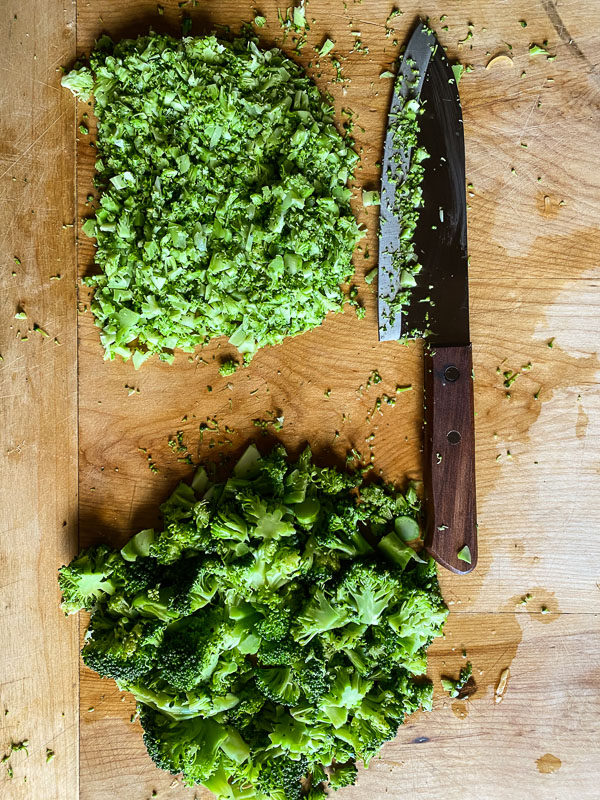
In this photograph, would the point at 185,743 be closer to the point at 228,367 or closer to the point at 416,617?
the point at 416,617

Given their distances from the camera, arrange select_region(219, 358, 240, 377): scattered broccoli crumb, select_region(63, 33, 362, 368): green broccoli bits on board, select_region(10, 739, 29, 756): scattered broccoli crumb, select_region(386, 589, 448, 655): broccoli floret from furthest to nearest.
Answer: select_region(10, 739, 29, 756): scattered broccoli crumb → select_region(219, 358, 240, 377): scattered broccoli crumb → select_region(386, 589, 448, 655): broccoli floret → select_region(63, 33, 362, 368): green broccoli bits on board

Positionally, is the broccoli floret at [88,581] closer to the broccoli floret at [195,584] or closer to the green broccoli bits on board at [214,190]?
the broccoli floret at [195,584]

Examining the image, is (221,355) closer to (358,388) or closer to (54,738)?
(358,388)

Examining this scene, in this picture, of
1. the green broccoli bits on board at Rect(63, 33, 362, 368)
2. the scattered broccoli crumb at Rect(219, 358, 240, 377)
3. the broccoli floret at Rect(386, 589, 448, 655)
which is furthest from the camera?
the scattered broccoli crumb at Rect(219, 358, 240, 377)

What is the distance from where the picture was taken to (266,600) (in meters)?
1.72

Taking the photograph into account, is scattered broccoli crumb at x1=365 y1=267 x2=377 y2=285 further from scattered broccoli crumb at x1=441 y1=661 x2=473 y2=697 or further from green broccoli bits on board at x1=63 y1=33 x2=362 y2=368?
scattered broccoli crumb at x1=441 y1=661 x2=473 y2=697

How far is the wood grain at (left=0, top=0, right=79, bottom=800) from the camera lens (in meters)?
1.85

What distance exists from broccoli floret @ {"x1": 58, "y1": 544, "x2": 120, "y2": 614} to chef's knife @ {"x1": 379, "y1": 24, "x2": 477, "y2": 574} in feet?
3.47

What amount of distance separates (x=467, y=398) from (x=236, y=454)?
790mm

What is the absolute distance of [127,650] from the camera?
66.8 inches

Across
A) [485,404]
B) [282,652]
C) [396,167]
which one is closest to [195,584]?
[282,652]

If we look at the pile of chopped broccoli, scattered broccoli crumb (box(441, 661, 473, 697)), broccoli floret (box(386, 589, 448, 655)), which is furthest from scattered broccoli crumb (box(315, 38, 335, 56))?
scattered broccoli crumb (box(441, 661, 473, 697))

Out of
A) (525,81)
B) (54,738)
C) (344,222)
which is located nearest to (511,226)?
(525,81)

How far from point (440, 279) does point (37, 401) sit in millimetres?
1406
